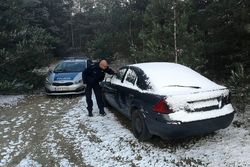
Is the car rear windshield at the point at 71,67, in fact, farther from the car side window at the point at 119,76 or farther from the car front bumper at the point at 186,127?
the car front bumper at the point at 186,127

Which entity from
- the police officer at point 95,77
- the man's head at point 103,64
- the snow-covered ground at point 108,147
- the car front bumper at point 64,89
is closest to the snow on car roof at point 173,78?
the snow-covered ground at point 108,147

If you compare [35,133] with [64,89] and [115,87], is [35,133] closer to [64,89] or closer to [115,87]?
[115,87]

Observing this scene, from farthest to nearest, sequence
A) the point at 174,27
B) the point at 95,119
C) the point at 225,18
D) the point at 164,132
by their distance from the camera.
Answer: the point at 174,27
the point at 225,18
the point at 95,119
the point at 164,132

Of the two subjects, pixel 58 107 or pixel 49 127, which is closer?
pixel 49 127

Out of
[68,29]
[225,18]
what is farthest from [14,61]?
[68,29]

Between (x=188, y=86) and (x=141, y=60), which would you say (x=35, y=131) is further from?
(x=141, y=60)

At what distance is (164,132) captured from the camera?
625 centimetres

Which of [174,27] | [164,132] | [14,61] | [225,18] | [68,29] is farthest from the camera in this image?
[68,29]

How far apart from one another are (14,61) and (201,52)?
8.02 meters

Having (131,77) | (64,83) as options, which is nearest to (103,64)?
(131,77)

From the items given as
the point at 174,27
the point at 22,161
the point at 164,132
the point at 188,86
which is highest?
the point at 174,27

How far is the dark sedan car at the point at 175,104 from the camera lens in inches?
244

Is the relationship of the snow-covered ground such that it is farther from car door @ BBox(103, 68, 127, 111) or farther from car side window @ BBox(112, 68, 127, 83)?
car side window @ BBox(112, 68, 127, 83)

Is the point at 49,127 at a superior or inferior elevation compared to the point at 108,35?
inferior
